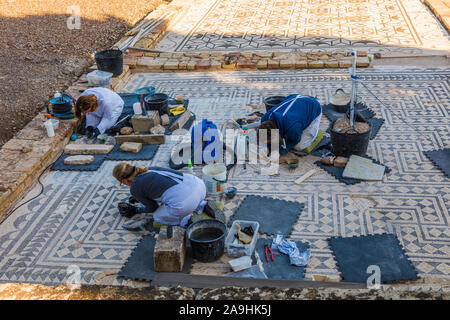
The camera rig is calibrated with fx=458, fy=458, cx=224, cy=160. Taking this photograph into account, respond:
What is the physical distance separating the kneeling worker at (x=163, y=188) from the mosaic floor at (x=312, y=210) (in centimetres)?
51

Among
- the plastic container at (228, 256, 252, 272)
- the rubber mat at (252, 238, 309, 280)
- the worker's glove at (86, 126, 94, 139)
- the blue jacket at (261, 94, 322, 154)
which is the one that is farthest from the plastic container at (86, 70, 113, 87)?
the plastic container at (228, 256, 252, 272)

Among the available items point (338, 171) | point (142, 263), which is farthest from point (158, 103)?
point (142, 263)

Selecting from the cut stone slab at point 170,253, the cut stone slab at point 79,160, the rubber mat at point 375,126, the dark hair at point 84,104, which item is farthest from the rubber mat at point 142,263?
the rubber mat at point 375,126

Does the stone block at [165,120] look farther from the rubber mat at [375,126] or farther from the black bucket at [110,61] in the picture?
the rubber mat at [375,126]

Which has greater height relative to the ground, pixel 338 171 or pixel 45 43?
pixel 45 43

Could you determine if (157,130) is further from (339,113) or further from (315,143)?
(339,113)

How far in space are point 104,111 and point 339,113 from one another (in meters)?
3.67

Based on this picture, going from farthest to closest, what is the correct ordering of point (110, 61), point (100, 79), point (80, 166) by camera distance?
point (110, 61) → point (100, 79) → point (80, 166)

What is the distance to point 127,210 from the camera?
5.16m

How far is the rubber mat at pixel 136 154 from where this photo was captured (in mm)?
6414

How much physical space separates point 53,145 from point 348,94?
4610 mm

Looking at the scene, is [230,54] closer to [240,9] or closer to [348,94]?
[348,94]

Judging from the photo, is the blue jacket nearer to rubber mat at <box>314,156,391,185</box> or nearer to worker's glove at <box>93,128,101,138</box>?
rubber mat at <box>314,156,391,185</box>

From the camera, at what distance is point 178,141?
6797 millimetres
